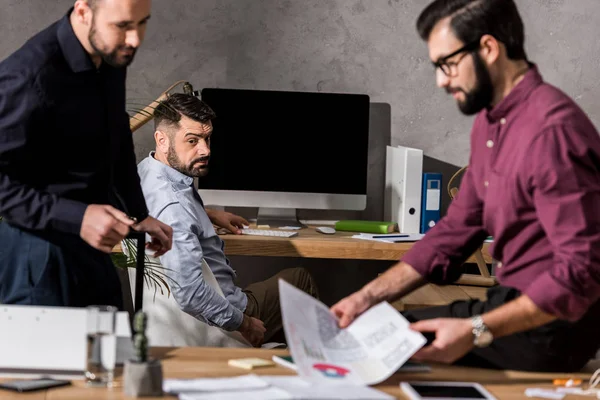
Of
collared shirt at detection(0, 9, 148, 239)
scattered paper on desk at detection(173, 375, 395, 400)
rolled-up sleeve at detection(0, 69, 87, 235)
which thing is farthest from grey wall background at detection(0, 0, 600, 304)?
scattered paper on desk at detection(173, 375, 395, 400)

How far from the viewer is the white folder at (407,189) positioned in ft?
12.8

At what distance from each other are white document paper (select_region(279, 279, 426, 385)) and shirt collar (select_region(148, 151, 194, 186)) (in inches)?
60.0

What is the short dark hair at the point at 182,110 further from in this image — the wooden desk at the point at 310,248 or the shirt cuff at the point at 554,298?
the shirt cuff at the point at 554,298

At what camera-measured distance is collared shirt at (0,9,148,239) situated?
2.03m

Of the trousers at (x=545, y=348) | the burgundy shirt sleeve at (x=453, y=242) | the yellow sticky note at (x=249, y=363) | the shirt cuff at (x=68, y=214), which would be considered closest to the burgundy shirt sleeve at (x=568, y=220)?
the trousers at (x=545, y=348)

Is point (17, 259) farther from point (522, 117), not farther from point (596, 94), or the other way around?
point (596, 94)

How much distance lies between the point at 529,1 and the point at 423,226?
3.86 feet

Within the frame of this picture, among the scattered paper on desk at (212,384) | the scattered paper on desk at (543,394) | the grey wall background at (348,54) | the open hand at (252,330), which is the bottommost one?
the open hand at (252,330)

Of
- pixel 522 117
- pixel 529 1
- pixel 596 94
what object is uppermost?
pixel 529 1

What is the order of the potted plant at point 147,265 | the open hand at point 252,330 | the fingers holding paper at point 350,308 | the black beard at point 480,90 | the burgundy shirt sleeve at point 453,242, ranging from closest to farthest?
1. the fingers holding paper at point 350,308
2. the black beard at point 480,90
3. the burgundy shirt sleeve at point 453,242
4. the potted plant at point 147,265
5. the open hand at point 252,330

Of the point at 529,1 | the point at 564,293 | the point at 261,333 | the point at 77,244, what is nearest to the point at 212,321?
the point at 261,333

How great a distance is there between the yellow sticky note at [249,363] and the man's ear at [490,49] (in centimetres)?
81

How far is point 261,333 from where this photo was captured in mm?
3197

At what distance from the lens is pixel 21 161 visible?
206cm
